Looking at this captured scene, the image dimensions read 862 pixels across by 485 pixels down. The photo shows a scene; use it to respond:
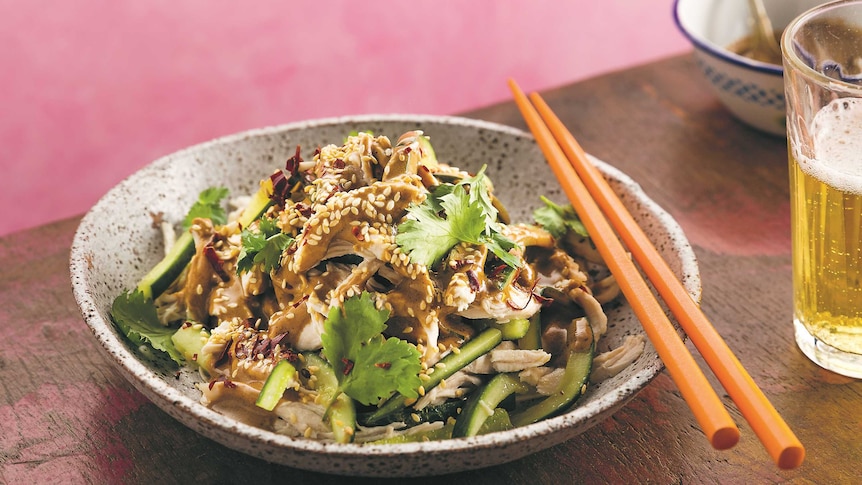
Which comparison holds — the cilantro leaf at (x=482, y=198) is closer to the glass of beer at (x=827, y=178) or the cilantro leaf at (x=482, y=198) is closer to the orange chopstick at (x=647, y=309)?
the orange chopstick at (x=647, y=309)

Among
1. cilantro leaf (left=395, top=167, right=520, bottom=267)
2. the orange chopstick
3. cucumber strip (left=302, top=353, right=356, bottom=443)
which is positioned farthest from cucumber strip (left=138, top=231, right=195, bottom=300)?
the orange chopstick

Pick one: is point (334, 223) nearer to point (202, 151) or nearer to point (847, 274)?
point (202, 151)

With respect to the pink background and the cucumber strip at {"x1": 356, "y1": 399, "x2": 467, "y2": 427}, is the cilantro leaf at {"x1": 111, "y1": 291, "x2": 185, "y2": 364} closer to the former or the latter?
the cucumber strip at {"x1": 356, "y1": 399, "x2": 467, "y2": 427}

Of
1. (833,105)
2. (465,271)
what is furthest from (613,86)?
(465,271)

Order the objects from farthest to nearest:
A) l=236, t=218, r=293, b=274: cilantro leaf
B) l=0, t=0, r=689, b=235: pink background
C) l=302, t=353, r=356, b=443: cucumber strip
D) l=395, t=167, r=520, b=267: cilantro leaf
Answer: l=0, t=0, r=689, b=235: pink background → l=236, t=218, r=293, b=274: cilantro leaf → l=395, t=167, r=520, b=267: cilantro leaf → l=302, t=353, r=356, b=443: cucumber strip

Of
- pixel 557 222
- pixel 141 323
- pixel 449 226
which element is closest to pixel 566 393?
pixel 449 226

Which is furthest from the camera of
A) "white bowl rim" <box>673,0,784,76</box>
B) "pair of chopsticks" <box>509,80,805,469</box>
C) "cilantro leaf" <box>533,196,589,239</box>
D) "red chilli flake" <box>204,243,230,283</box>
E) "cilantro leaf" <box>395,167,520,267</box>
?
"white bowl rim" <box>673,0,784,76</box>
